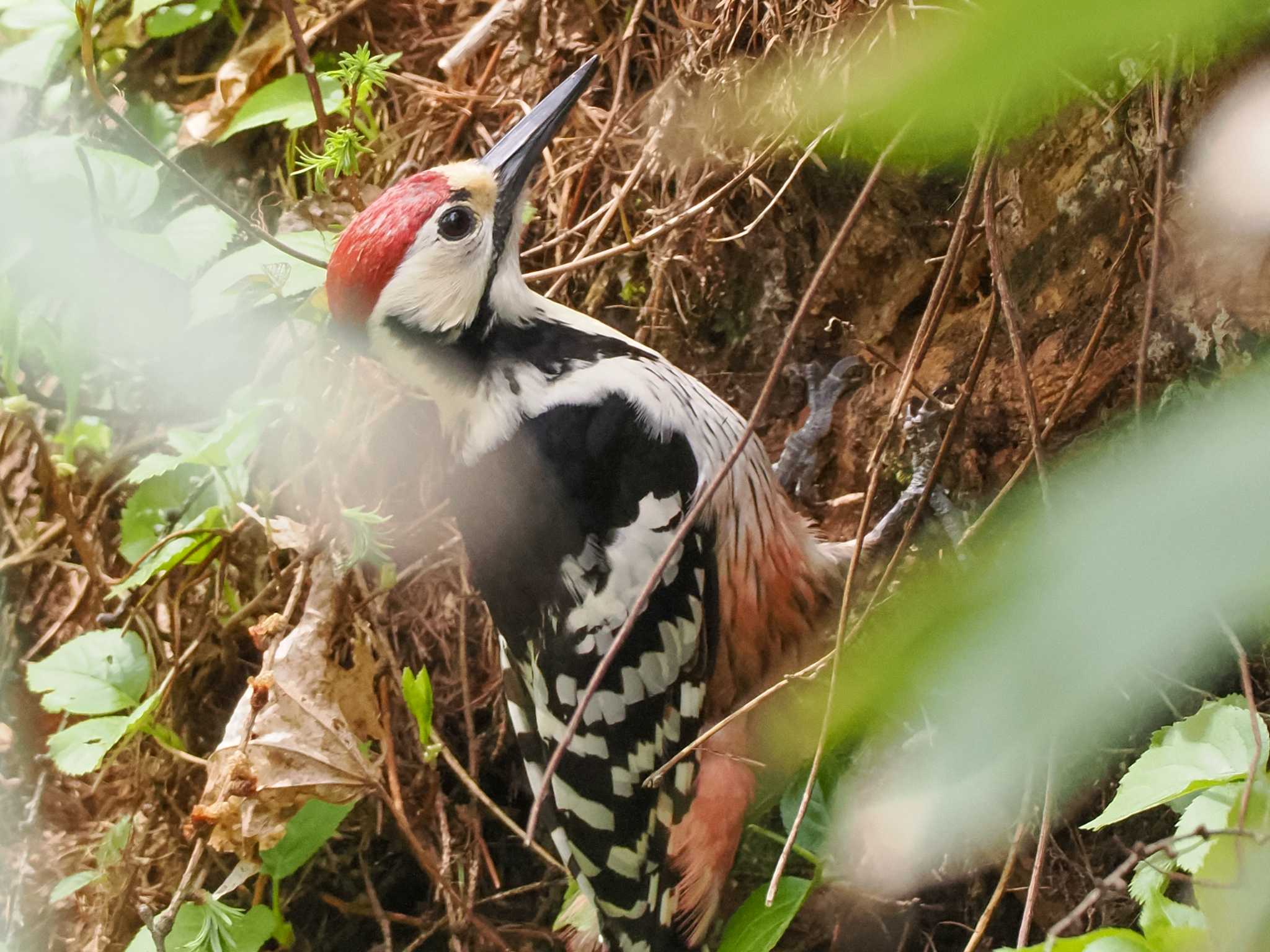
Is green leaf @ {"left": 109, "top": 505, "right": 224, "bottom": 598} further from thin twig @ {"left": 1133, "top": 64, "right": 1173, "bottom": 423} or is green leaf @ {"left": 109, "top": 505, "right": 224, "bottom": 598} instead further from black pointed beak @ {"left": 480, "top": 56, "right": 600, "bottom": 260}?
thin twig @ {"left": 1133, "top": 64, "right": 1173, "bottom": 423}

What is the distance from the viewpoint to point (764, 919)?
1368mm

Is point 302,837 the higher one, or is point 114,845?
point 302,837

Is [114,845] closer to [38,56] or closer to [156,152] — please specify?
[156,152]

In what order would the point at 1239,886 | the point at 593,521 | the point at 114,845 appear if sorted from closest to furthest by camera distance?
the point at 1239,886 → the point at 593,521 → the point at 114,845

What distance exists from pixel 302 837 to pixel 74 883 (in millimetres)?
467

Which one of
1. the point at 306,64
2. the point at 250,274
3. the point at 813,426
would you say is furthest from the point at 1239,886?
the point at 306,64

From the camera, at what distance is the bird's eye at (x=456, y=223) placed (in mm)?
→ 1408

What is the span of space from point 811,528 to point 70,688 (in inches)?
49.5

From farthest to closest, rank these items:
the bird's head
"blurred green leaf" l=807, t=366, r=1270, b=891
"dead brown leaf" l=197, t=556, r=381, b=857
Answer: "dead brown leaf" l=197, t=556, r=381, b=857
the bird's head
"blurred green leaf" l=807, t=366, r=1270, b=891

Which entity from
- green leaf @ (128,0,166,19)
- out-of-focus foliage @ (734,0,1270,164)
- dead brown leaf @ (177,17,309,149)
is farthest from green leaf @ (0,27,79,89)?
out-of-focus foliage @ (734,0,1270,164)

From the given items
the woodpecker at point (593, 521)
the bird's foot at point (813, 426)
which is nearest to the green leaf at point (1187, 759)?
the woodpecker at point (593, 521)

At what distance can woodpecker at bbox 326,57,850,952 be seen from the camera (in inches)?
55.9

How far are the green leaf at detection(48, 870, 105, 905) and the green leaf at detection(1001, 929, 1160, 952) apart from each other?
1.59 metres

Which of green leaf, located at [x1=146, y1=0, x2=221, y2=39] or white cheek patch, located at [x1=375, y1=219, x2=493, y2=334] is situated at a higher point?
white cheek patch, located at [x1=375, y1=219, x2=493, y2=334]
